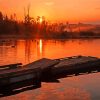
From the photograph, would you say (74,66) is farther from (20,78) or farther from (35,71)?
(20,78)

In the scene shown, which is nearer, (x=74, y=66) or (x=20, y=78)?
(x=20, y=78)

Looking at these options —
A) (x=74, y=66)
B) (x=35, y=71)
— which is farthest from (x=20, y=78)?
(x=74, y=66)

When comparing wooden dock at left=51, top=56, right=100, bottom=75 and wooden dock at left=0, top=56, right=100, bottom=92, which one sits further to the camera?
wooden dock at left=51, top=56, right=100, bottom=75

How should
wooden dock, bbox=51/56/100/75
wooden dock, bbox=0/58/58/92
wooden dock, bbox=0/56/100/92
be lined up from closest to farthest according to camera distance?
wooden dock, bbox=0/58/58/92 < wooden dock, bbox=0/56/100/92 < wooden dock, bbox=51/56/100/75

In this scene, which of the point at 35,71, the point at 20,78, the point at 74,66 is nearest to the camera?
the point at 20,78

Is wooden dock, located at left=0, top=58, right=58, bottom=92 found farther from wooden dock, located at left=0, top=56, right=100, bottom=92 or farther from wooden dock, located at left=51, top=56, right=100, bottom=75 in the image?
wooden dock, located at left=51, top=56, right=100, bottom=75

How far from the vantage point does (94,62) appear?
21.7 meters

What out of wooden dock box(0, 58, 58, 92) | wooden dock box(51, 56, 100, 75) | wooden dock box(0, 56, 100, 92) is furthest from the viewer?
wooden dock box(51, 56, 100, 75)

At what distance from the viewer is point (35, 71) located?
57.1ft

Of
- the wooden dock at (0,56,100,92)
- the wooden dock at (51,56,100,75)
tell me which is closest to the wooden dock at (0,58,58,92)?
the wooden dock at (0,56,100,92)

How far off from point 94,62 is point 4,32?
157 meters

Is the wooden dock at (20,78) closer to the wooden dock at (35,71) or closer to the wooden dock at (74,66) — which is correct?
the wooden dock at (35,71)

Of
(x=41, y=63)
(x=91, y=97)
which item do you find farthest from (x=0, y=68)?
(x=91, y=97)

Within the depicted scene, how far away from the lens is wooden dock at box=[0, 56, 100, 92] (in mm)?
16481
